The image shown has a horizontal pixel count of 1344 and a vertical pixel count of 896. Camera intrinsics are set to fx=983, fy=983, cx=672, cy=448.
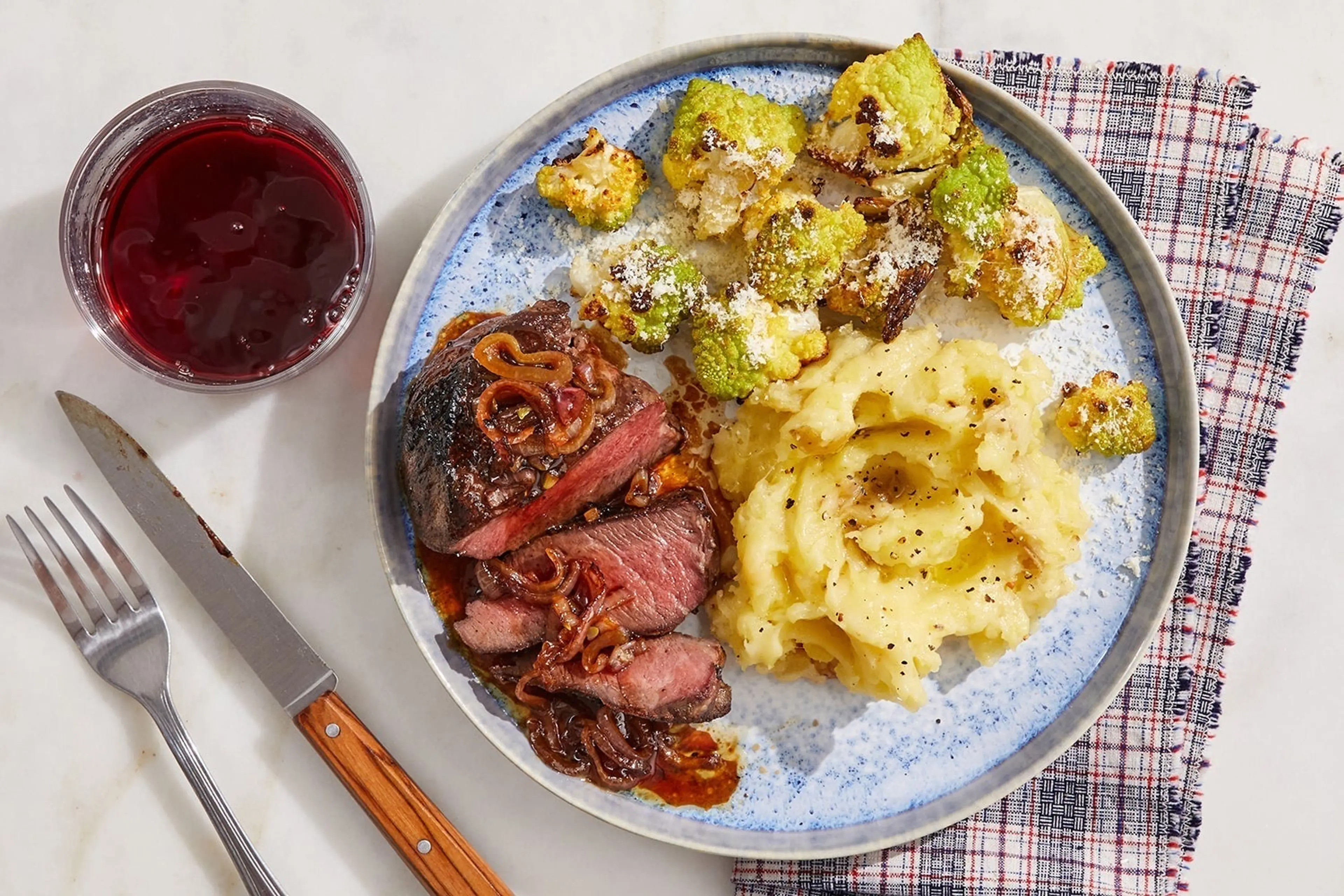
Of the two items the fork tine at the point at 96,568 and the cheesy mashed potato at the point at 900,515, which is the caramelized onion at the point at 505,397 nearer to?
the cheesy mashed potato at the point at 900,515

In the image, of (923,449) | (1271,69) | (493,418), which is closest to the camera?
(493,418)

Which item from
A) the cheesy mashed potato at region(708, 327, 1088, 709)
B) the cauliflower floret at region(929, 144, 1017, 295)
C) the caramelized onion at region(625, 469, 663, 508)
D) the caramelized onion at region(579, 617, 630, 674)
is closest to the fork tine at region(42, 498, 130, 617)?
the caramelized onion at region(579, 617, 630, 674)

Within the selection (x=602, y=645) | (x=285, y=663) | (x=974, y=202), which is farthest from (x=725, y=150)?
(x=285, y=663)

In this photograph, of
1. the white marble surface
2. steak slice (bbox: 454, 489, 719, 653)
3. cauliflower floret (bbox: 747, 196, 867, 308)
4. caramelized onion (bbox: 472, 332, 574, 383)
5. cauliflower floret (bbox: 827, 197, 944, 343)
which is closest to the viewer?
caramelized onion (bbox: 472, 332, 574, 383)

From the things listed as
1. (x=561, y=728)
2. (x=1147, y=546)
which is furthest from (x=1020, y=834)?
(x=561, y=728)

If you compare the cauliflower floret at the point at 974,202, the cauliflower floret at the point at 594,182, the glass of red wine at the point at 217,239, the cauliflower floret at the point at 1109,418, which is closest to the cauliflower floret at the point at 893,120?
the cauliflower floret at the point at 974,202

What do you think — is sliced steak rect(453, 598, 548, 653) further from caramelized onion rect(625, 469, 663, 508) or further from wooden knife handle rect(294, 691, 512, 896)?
wooden knife handle rect(294, 691, 512, 896)

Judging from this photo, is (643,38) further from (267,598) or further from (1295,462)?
(1295,462)
